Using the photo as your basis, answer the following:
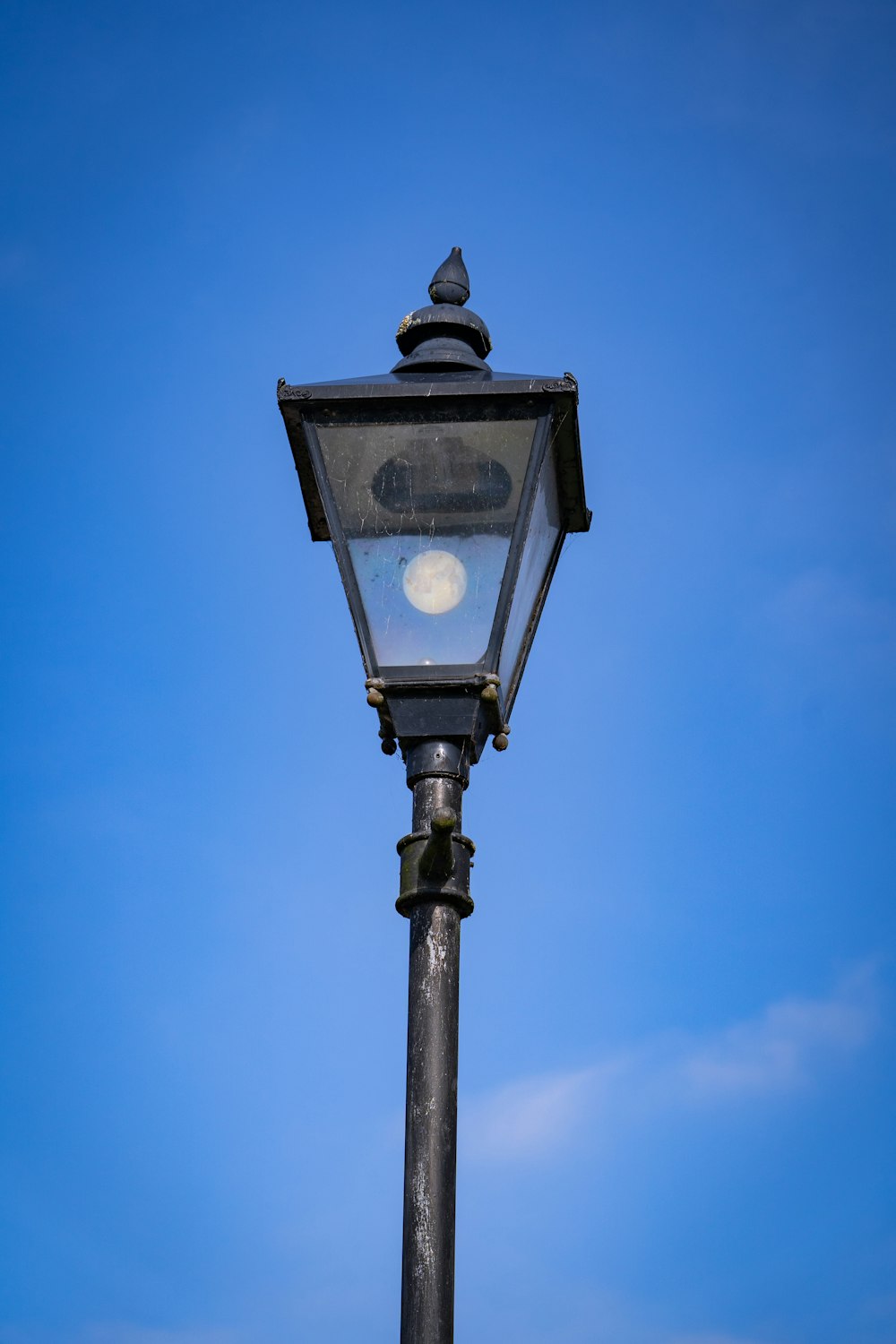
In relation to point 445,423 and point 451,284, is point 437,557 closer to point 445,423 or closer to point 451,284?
point 445,423

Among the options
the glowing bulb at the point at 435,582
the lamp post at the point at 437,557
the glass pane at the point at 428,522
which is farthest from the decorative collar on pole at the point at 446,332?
the glowing bulb at the point at 435,582

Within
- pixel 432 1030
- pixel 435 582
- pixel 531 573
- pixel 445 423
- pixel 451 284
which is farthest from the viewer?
pixel 451 284

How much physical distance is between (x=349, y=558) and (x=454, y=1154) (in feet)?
4.61

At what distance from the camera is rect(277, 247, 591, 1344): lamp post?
3.74 meters

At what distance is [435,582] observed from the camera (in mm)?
3869

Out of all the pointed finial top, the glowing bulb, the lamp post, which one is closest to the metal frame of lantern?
the lamp post

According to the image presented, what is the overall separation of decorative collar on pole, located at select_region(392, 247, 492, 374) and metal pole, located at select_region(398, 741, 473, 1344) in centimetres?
110

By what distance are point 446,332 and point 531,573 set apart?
0.86 m

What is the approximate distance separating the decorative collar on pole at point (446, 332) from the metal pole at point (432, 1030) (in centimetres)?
110

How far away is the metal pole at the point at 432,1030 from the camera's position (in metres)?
3.24

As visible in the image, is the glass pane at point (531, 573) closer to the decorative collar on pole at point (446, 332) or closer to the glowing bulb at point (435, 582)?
the glowing bulb at point (435, 582)

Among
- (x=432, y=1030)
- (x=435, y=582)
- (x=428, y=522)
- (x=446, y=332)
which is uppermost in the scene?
(x=446, y=332)

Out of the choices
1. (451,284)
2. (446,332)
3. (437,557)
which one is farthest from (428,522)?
(451,284)

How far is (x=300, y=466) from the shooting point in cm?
427
